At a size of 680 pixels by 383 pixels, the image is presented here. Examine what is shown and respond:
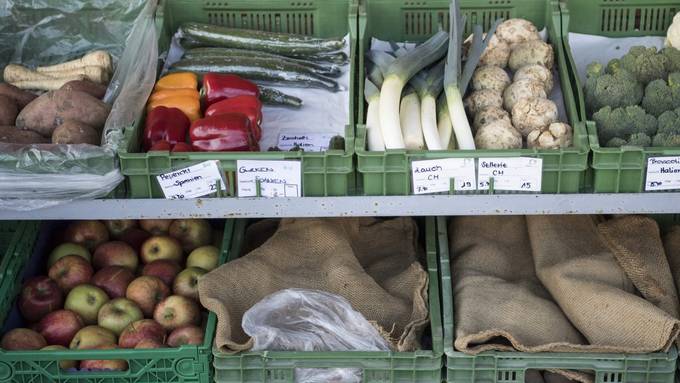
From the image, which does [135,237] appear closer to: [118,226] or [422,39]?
[118,226]

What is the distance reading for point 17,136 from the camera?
2.83 meters

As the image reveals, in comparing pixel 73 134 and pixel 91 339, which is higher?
pixel 73 134

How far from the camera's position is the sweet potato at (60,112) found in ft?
9.49

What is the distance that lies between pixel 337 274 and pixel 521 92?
2.72ft

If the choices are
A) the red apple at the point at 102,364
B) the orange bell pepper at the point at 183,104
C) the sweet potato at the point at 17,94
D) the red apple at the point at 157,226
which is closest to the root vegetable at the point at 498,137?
the orange bell pepper at the point at 183,104

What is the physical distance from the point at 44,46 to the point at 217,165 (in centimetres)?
127

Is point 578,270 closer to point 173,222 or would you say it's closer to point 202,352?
point 202,352

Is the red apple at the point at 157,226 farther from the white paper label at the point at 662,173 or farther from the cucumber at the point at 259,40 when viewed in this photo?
the white paper label at the point at 662,173

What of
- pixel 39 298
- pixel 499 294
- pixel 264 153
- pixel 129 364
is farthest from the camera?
pixel 39 298

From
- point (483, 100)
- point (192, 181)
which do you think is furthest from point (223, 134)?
point (483, 100)

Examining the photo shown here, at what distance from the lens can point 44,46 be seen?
3523 mm

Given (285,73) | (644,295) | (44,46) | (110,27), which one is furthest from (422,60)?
(44,46)

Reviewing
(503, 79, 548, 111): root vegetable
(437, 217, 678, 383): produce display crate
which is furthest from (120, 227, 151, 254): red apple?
(503, 79, 548, 111): root vegetable

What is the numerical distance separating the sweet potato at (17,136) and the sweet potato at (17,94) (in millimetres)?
211
